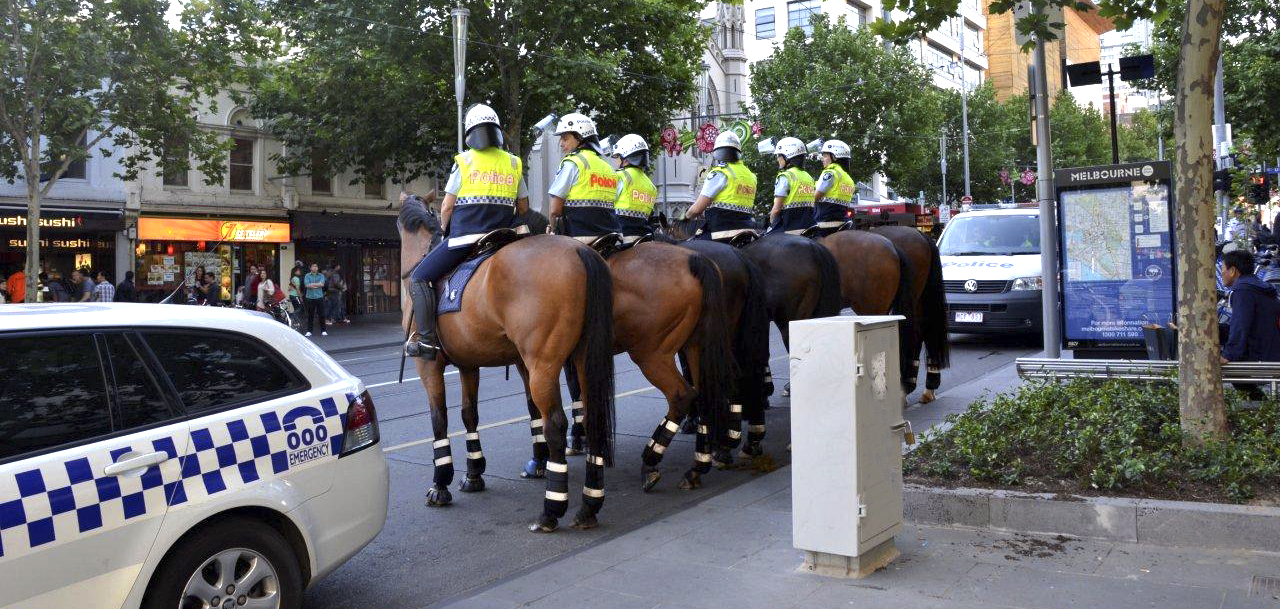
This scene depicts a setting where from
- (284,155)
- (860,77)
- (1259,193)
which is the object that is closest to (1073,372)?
(1259,193)

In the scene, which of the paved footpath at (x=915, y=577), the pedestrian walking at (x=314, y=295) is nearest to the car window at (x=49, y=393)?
the paved footpath at (x=915, y=577)

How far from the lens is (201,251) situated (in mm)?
29656

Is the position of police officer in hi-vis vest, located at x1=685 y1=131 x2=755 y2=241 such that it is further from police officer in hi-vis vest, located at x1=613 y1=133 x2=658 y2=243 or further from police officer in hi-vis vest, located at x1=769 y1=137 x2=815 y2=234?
police officer in hi-vis vest, located at x1=769 y1=137 x2=815 y2=234

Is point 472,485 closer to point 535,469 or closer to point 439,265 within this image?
point 535,469

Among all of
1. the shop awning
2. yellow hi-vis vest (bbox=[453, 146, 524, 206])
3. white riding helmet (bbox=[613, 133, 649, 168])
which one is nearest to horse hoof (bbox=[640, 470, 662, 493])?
yellow hi-vis vest (bbox=[453, 146, 524, 206])

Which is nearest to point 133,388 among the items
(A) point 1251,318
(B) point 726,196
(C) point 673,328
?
(C) point 673,328

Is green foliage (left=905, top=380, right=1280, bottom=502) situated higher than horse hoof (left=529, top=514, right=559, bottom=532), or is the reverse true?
green foliage (left=905, top=380, right=1280, bottom=502)

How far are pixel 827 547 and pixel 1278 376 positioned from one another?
14.4 ft

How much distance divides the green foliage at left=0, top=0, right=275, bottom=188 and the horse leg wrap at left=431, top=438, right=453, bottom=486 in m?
16.8

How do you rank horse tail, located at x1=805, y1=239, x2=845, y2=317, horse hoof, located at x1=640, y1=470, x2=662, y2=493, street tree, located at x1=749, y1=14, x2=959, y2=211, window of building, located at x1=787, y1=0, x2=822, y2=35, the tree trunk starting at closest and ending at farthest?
the tree trunk → horse hoof, located at x1=640, y1=470, x2=662, y2=493 → horse tail, located at x1=805, y1=239, x2=845, y2=317 → street tree, located at x1=749, y1=14, x2=959, y2=211 → window of building, located at x1=787, y1=0, x2=822, y2=35

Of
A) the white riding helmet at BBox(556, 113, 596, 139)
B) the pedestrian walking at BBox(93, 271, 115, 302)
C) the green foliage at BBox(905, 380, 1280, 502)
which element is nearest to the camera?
the green foliage at BBox(905, 380, 1280, 502)

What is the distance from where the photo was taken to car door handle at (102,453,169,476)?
3709 mm

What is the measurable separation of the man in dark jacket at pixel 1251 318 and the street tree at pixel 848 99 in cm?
3319

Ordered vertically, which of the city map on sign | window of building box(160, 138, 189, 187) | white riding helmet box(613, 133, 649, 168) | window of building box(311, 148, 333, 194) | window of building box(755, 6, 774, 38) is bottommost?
the city map on sign
